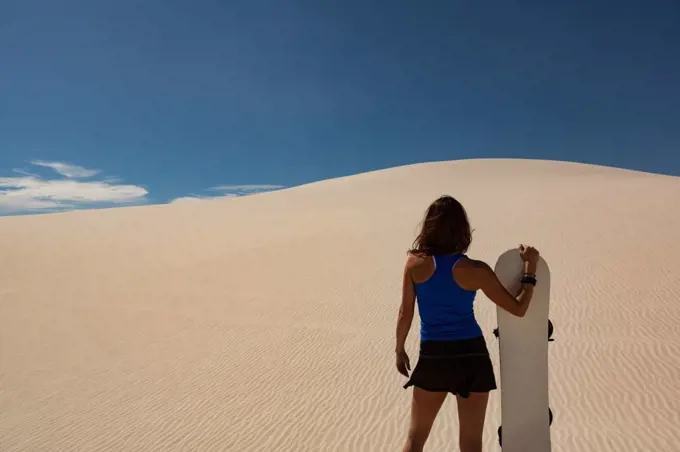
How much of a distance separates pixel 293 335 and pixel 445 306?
8.97 m

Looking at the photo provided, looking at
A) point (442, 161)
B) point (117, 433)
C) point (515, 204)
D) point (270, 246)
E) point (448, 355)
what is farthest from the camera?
point (442, 161)

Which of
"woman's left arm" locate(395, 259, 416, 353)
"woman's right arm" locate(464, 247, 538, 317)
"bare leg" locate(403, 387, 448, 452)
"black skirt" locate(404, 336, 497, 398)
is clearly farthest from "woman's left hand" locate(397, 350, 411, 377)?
"woman's right arm" locate(464, 247, 538, 317)

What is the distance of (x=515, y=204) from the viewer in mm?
27891

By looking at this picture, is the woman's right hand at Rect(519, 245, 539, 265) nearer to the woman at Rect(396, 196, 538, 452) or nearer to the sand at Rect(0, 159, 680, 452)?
the woman at Rect(396, 196, 538, 452)

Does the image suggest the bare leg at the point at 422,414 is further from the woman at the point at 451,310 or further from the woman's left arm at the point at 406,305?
the woman's left arm at the point at 406,305

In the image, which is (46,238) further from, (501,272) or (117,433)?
(501,272)

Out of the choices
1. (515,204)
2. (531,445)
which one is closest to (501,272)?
(531,445)

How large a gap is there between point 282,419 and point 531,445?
4.49m

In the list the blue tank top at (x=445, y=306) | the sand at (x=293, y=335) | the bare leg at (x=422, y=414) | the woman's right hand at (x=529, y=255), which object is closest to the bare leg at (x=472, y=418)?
the bare leg at (x=422, y=414)

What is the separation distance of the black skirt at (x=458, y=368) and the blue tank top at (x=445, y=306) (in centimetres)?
5

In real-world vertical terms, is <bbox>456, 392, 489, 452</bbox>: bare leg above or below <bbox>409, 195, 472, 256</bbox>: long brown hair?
below

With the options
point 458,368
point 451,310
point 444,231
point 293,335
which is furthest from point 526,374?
point 293,335

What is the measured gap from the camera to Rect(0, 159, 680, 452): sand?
6.62 meters

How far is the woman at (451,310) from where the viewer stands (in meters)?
2.54
